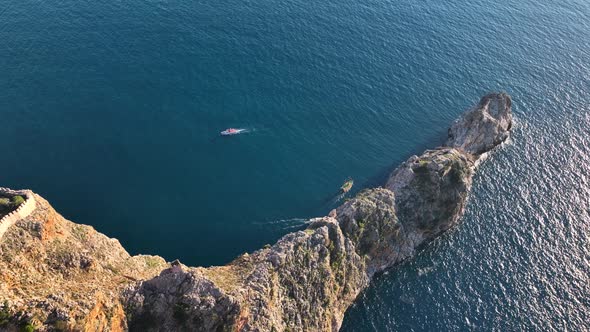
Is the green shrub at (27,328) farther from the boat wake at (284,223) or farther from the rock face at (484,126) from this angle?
the rock face at (484,126)

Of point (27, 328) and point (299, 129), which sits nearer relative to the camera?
point (27, 328)

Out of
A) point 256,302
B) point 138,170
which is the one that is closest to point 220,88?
point 138,170

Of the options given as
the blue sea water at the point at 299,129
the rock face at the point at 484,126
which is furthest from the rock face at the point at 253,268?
the blue sea water at the point at 299,129

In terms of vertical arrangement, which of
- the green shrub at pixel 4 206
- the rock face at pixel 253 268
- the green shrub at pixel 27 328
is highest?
the green shrub at pixel 4 206

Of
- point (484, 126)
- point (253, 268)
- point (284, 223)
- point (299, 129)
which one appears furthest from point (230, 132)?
point (484, 126)

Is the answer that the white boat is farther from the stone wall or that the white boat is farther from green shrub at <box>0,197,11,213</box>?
green shrub at <box>0,197,11,213</box>

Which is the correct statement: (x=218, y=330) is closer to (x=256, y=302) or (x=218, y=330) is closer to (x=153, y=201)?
(x=256, y=302)

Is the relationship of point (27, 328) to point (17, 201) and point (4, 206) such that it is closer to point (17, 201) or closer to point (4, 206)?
point (17, 201)
